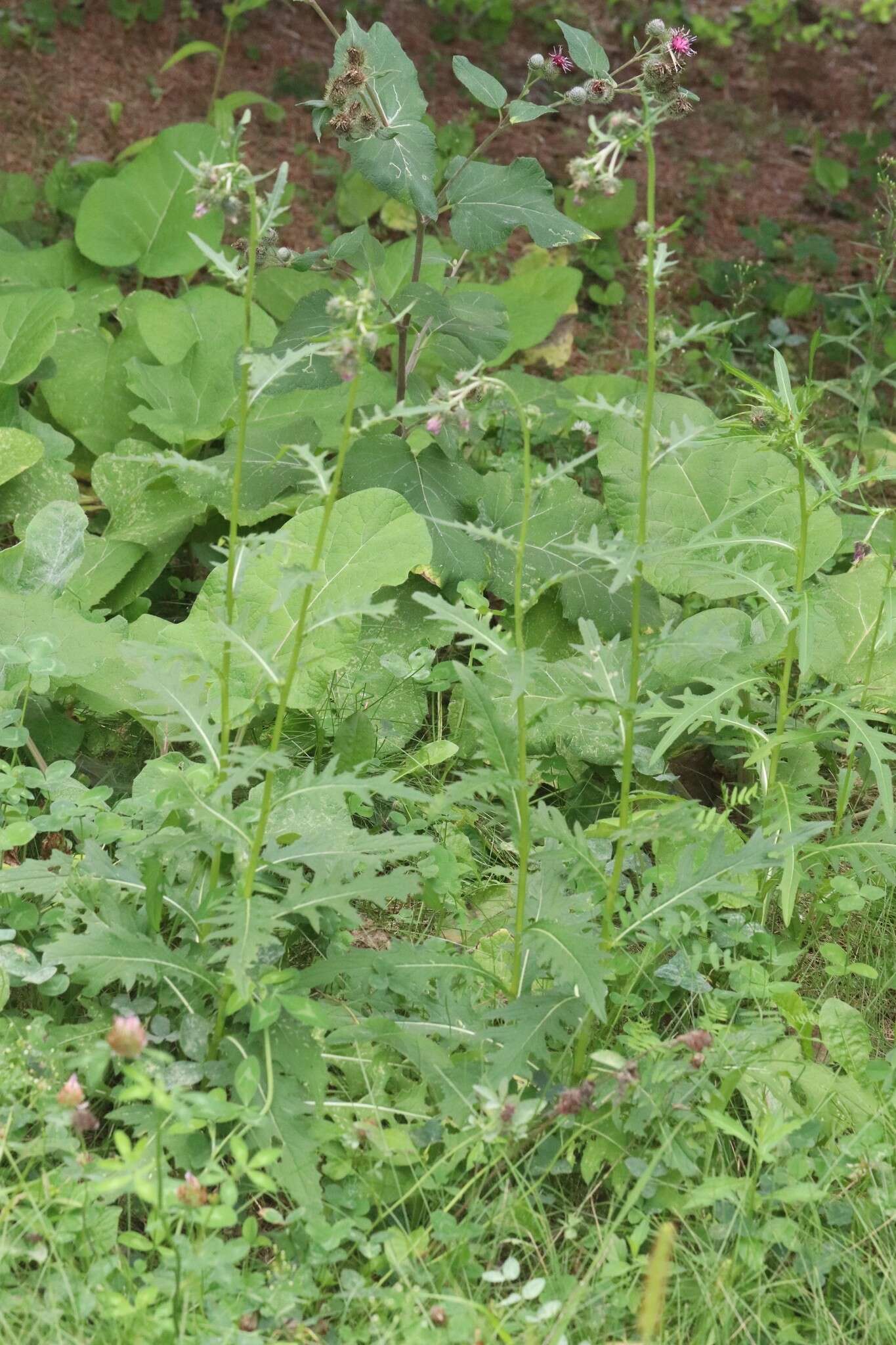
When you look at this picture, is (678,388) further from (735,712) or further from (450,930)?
(450,930)

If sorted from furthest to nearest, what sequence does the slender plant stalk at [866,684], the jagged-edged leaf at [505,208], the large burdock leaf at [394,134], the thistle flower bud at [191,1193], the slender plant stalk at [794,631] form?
the jagged-edged leaf at [505,208]
the large burdock leaf at [394,134]
the slender plant stalk at [866,684]
the slender plant stalk at [794,631]
the thistle flower bud at [191,1193]

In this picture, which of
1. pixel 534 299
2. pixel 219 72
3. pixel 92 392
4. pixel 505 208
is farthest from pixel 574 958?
pixel 219 72

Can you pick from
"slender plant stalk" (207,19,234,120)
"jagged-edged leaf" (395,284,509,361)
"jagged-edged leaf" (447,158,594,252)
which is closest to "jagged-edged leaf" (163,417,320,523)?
"jagged-edged leaf" (395,284,509,361)

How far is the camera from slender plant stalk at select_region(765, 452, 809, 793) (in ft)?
7.15

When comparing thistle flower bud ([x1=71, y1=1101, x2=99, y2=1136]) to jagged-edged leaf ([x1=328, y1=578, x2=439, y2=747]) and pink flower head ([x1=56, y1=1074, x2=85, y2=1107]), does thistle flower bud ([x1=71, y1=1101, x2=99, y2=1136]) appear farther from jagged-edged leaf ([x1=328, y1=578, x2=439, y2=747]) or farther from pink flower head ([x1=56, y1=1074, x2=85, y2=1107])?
jagged-edged leaf ([x1=328, y1=578, x2=439, y2=747])

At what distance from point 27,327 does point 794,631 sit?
2.12 metres

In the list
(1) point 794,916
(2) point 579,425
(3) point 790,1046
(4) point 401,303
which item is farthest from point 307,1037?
(4) point 401,303

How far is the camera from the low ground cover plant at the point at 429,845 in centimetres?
168

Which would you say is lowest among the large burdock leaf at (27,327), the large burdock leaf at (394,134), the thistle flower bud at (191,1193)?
the thistle flower bud at (191,1193)

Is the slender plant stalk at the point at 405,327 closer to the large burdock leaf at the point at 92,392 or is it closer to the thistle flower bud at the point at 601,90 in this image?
the thistle flower bud at the point at 601,90

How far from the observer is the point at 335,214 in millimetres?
4625

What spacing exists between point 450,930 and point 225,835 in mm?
631

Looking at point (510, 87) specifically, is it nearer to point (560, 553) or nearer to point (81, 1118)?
point (560, 553)

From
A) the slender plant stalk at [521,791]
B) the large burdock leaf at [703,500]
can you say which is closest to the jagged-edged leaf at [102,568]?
the large burdock leaf at [703,500]
